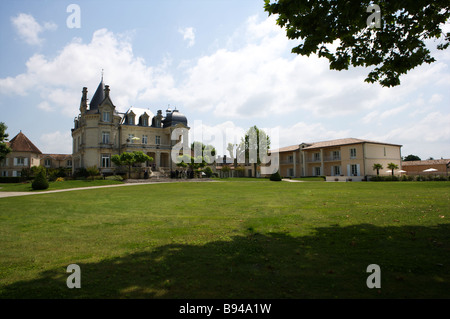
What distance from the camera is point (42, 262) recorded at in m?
5.24

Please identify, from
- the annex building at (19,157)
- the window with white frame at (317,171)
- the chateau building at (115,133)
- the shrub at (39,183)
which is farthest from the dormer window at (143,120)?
the window with white frame at (317,171)

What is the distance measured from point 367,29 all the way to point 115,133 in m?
46.8

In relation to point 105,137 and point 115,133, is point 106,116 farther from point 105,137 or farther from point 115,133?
point 105,137

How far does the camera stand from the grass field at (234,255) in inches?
152

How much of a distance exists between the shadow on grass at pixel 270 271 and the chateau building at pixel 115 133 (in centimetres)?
4198

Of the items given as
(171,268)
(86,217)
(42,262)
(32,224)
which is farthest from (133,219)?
(171,268)

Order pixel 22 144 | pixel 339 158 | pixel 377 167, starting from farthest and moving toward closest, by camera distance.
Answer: pixel 22 144, pixel 339 158, pixel 377 167

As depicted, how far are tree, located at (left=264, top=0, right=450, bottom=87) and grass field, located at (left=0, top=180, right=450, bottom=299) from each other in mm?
4686

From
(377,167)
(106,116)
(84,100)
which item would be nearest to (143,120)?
(106,116)

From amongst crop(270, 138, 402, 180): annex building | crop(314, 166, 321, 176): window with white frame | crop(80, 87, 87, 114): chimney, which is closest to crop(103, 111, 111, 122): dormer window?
crop(80, 87, 87, 114): chimney

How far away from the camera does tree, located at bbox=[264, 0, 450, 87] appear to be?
6711 millimetres

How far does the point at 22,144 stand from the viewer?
60.5 m
